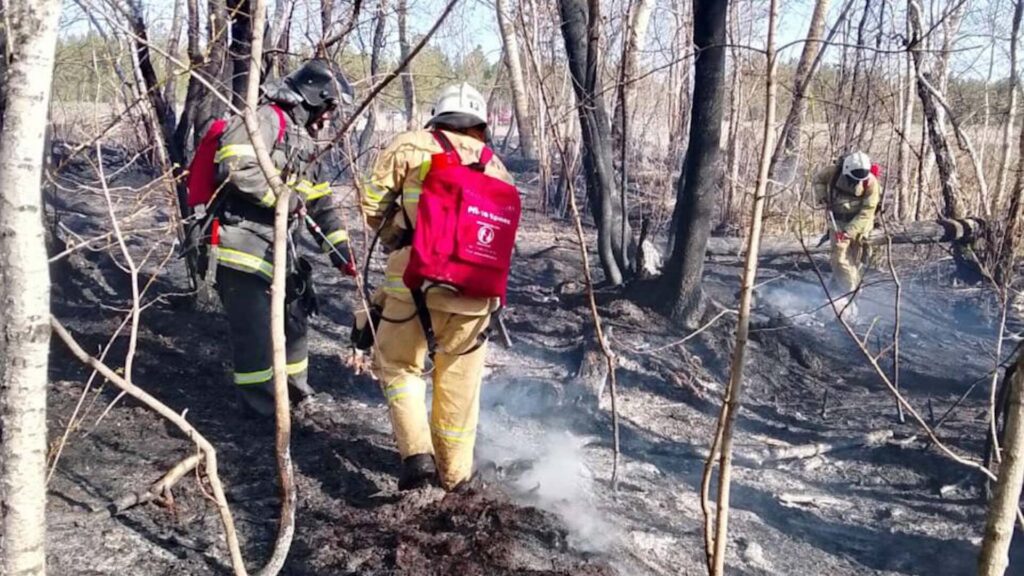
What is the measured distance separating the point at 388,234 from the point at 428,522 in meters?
1.28

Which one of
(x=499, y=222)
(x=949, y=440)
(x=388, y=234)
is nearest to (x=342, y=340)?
(x=388, y=234)

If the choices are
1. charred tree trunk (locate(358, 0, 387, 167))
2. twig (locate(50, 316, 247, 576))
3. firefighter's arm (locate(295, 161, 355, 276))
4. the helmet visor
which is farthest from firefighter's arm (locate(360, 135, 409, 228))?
the helmet visor

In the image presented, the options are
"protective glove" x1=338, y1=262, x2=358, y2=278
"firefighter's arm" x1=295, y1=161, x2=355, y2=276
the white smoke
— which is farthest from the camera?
"firefighter's arm" x1=295, y1=161, x2=355, y2=276

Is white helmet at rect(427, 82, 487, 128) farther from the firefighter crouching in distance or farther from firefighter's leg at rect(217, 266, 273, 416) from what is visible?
the firefighter crouching in distance

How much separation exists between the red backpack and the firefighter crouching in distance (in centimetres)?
626

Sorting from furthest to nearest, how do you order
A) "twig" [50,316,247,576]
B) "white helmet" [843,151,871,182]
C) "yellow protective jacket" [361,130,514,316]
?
"white helmet" [843,151,871,182] < "yellow protective jacket" [361,130,514,316] < "twig" [50,316,247,576]

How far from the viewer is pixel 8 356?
178 cm

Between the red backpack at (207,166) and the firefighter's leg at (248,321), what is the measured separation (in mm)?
396

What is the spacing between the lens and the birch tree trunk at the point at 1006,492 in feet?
5.84

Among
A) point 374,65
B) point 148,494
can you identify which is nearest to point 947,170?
point 374,65

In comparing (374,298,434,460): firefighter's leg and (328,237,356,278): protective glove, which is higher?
(328,237,356,278): protective glove

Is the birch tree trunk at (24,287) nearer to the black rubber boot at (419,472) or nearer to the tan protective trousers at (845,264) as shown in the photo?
the black rubber boot at (419,472)

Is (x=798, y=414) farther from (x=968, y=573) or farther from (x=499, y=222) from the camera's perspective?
(x=499, y=222)

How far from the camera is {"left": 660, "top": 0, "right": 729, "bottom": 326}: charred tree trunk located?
628 cm
